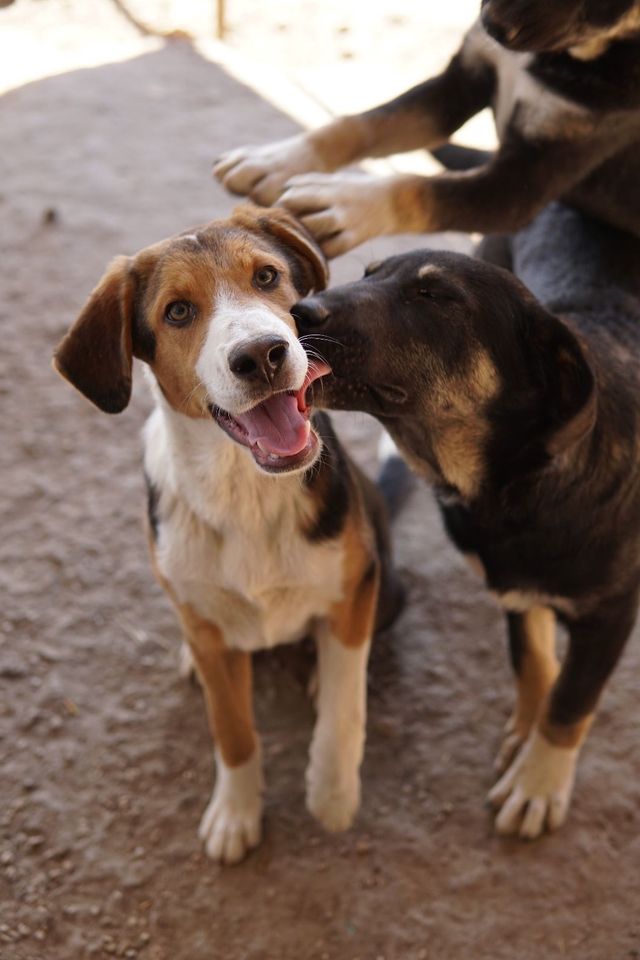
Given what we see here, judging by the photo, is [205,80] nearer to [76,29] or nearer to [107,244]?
[76,29]

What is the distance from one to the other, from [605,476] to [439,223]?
776 millimetres

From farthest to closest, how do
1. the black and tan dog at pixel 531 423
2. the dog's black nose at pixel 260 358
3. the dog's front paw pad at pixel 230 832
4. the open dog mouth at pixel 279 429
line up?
1. the dog's front paw pad at pixel 230 832
2. the black and tan dog at pixel 531 423
3. the open dog mouth at pixel 279 429
4. the dog's black nose at pixel 260 358

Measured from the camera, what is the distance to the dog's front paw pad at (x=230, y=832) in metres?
2.57

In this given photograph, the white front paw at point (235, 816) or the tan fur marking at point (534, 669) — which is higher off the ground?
the tan fur marking at point (534, 669)

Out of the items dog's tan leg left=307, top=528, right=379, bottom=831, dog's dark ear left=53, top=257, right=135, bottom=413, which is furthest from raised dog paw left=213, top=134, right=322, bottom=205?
dog's tan leg left=307, top=528, right=379, bottom=831

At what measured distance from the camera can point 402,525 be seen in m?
3.43

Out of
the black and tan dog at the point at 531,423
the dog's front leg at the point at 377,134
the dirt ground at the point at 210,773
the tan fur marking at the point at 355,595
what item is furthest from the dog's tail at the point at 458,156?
the tan fur marking at the point at 355,595

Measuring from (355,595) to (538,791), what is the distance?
0.73 meters

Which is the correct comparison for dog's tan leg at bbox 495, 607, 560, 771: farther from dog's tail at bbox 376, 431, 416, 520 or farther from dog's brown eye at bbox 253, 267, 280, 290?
dog's brown eye at bbox 253, 267, 280, 290

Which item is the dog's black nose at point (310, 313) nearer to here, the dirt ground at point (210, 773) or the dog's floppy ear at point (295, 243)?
the dog's floppy ear at point (295, 243)

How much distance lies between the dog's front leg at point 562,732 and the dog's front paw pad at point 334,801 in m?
0.39

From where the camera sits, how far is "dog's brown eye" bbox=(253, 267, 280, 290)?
2.08 metres

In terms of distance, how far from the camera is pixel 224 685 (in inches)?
97.7

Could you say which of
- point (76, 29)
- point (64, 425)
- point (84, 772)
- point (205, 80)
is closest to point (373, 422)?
point (64, 425)
